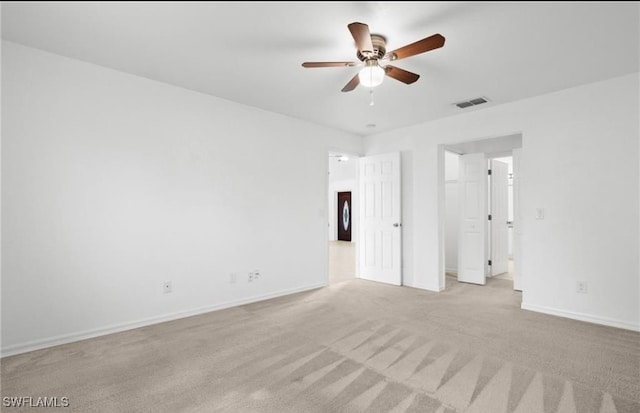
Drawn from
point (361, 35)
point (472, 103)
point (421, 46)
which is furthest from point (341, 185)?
point (361, 35)

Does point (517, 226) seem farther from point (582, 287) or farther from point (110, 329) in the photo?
point (110, 329)

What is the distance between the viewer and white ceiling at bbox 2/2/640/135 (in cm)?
219

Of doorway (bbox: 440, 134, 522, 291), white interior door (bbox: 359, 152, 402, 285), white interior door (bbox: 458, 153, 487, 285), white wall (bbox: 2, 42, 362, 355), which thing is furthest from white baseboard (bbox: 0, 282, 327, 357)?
white interior door (bbox: 458, 153, 487, 285)

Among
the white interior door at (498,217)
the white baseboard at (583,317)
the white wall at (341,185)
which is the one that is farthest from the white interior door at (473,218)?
the white wall at (341,185)

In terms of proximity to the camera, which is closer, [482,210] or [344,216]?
[482,210]

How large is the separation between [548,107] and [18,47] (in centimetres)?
523

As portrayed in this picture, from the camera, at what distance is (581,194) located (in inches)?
136

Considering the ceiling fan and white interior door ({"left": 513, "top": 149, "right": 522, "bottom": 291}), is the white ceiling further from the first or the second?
white interior door ({"left": 513, "top": 149, "right": 522, "bottom": 291})

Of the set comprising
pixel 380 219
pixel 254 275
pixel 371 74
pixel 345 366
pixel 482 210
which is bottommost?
pixel 345 366

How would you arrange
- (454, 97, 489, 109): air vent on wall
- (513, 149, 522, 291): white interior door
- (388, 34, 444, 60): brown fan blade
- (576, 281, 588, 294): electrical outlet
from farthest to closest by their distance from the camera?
(513, 149, 522, 291): white interior door
(454, 97, 489, 109): air vent on wall
(576, 281, 588, 294): electrical outlet
(388, 34, 444, 60): brown fan blade

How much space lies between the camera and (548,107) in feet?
12.1

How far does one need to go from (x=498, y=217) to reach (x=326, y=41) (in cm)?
475

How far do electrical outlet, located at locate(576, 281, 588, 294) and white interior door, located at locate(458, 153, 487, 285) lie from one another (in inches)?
65.8

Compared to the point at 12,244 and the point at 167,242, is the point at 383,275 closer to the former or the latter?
the point at 167,242
